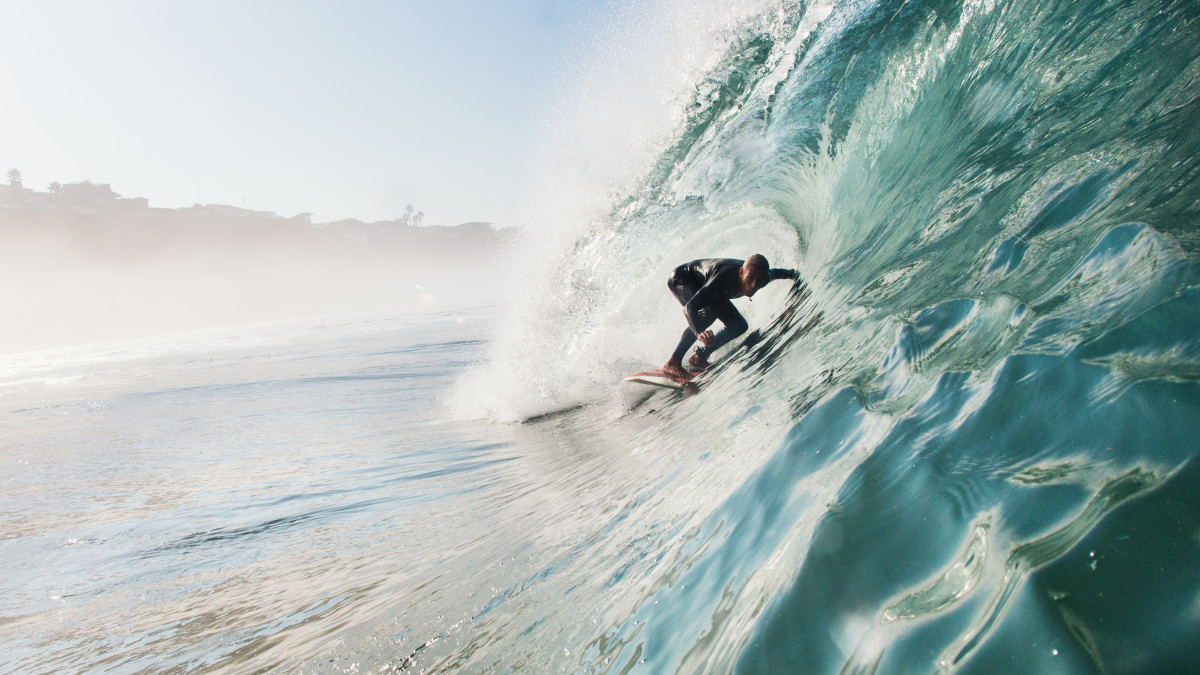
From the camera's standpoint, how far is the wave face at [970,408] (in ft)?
3.21

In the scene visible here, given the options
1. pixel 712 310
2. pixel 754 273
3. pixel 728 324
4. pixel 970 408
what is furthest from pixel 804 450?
pixel 728 324

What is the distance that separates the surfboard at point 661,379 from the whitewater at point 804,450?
0.43ft

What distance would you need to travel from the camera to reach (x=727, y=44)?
6.65 meters

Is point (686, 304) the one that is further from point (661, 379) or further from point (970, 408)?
point (970, 408)

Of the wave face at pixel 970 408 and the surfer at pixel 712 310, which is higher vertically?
the surfer at pixel 712 310

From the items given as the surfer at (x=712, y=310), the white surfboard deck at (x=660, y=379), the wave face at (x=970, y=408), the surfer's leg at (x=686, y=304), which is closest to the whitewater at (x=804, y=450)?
the wave face at (x=970, y=408)

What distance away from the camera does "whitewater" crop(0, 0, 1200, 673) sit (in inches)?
43.5

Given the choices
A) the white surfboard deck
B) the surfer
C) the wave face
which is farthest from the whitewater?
the surfer

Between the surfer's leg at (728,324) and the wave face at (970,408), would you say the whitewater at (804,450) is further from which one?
the surfer's leg at (728,324)

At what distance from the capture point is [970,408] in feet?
5.23

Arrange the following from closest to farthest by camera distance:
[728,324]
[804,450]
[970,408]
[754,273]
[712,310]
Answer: [970,408], [804,450], [754,273], [712,310], [728,324]

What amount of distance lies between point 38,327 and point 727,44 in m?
55.7

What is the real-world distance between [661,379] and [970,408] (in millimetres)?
3805

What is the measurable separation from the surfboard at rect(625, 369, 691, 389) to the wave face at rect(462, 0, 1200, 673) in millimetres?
243
